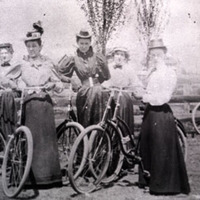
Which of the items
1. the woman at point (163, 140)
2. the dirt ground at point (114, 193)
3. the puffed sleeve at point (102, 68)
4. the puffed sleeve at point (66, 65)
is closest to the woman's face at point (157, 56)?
the woman at point (163, 140)

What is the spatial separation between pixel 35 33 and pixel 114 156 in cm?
196

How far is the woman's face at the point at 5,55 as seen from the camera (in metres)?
5.78

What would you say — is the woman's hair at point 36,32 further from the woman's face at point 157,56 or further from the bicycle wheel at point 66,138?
the woman's face at point 157,56

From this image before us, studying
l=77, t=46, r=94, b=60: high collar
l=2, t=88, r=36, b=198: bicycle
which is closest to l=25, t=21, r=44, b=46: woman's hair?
l=77, t=46, r=94, b=60: high collar

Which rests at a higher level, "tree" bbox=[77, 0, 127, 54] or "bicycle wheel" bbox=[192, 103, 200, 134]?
"tree" bbox=[77, 0, 127, 54]

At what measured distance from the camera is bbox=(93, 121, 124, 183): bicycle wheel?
471cm

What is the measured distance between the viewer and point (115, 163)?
201 inches

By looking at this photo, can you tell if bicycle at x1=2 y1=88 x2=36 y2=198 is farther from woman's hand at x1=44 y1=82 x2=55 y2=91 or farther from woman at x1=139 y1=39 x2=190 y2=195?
woman at x1=139 y1=39 x2=190 y2=195

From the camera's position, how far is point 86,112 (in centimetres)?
506

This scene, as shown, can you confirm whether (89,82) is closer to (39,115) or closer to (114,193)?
(39,115)

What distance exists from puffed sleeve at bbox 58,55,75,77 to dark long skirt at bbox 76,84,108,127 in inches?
11.8

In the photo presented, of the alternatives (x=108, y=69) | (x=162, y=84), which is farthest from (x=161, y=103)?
(x=108, y=69)

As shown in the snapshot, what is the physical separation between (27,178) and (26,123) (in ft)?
2.17

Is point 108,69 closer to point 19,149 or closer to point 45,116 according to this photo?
point 45,116
